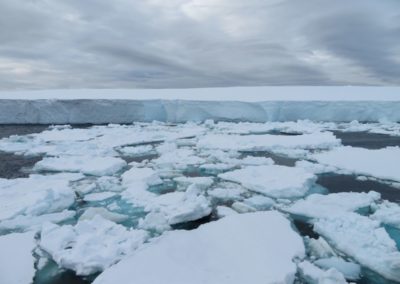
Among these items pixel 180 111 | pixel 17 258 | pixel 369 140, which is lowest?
pixel 17 258

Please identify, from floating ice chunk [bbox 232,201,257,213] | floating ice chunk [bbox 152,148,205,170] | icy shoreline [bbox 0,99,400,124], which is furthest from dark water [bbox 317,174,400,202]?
icy shoreline [bbox 0,99,400,124]

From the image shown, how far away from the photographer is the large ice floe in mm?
2609

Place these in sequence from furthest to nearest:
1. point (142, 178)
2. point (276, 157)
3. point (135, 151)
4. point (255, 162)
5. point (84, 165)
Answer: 1. point (135, 151)
2. point (276, 157)
3. point (255, 162)
4. point (84, 165)
5. point (142, 178)

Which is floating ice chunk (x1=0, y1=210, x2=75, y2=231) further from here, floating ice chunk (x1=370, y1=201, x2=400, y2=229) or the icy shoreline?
the icy shoreline

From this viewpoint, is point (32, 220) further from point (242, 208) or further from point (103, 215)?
point (242, 208)

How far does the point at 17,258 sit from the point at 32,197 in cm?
137

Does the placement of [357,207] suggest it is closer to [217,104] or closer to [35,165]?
[35,165]

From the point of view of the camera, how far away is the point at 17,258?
111 inches

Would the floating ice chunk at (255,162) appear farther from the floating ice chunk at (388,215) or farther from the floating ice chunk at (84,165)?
the floating ice chunk at (388,215)

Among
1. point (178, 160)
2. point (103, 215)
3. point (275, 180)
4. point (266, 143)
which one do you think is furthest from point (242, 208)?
point (266, 143)

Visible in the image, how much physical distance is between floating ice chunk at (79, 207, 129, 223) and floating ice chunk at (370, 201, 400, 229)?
2516 mm

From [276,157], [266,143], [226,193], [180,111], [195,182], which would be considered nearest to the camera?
[226,193]

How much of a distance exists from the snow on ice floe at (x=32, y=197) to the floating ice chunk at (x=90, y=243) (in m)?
0.61

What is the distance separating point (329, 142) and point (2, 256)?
6.88 m
